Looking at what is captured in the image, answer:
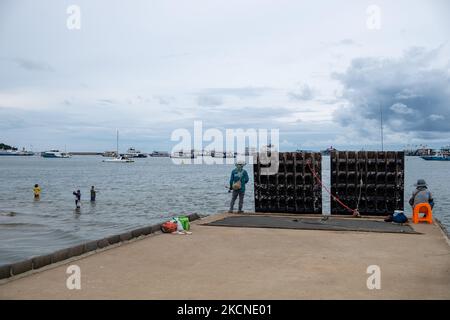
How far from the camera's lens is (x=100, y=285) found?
7.96 meters

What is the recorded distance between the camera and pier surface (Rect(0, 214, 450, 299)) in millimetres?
7527

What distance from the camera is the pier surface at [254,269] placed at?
296 inches

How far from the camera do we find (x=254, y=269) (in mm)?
9148
